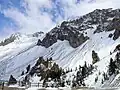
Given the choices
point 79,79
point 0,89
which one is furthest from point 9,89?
point 79,79

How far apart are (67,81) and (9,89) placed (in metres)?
157

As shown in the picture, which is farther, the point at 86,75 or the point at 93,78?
the point at 86,75

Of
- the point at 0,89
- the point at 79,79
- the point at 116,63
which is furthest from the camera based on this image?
the point at 79,79

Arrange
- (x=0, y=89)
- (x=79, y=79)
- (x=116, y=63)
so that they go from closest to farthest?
1. (x=0, y=89)
2. (x=116, y=63)
3. (x=79, y=79)

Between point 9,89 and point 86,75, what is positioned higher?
point 86,75

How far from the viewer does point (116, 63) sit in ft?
563

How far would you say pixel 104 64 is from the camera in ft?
651

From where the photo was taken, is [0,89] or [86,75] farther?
[86,75]

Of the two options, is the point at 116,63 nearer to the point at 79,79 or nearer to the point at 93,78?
the point at 93,78

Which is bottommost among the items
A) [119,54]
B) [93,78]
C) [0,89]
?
[0,89]

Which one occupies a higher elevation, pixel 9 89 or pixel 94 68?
pixel 94 68

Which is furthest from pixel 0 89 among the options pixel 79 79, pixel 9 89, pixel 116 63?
pixel 79 79

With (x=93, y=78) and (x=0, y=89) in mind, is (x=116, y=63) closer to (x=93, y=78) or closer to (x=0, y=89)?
(x=93, y=78)

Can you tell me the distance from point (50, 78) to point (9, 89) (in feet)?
512
